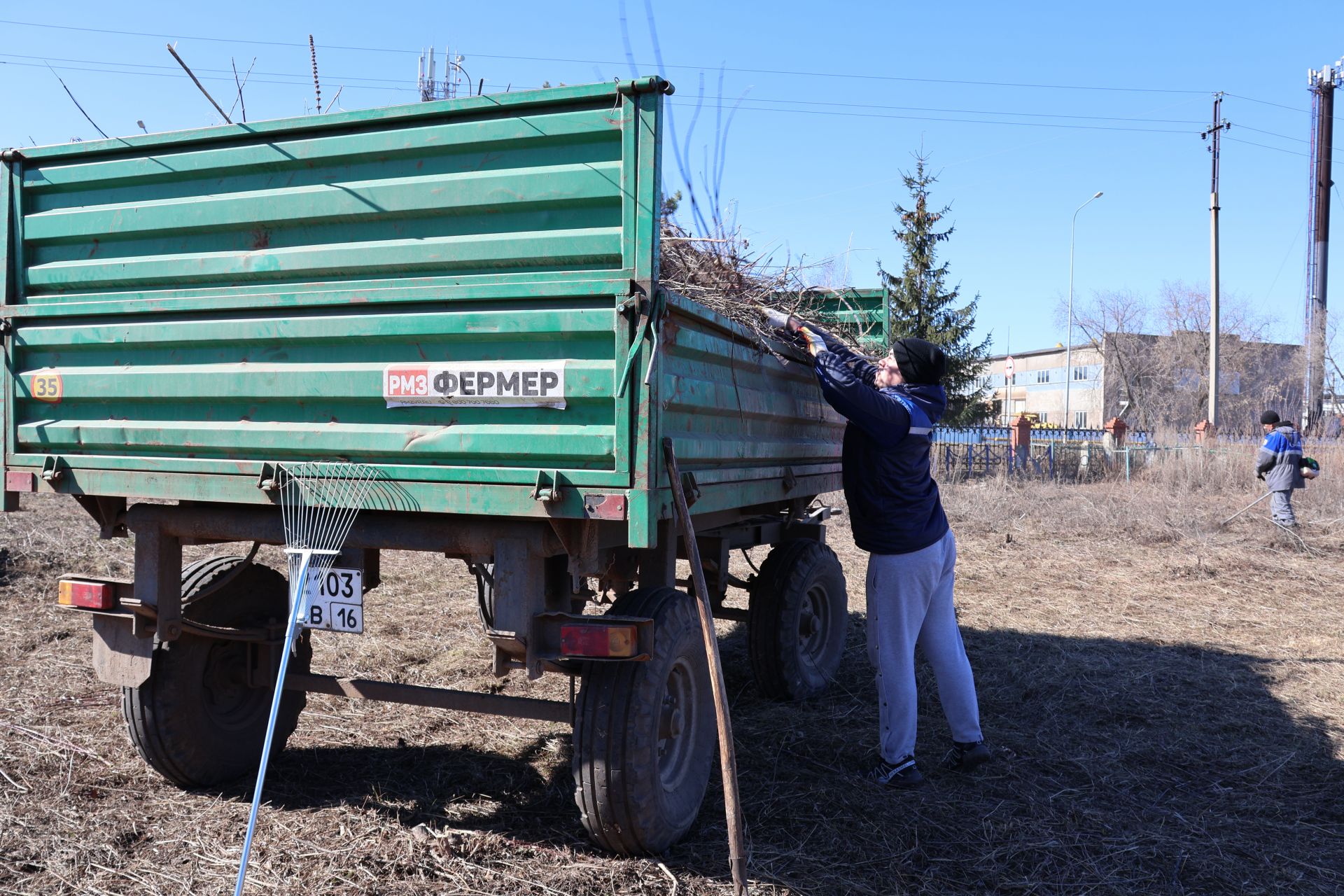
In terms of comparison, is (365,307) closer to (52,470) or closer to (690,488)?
(690,488)

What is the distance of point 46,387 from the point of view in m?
3.61

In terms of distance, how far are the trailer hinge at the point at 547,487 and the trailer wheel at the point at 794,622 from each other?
2.63 metres

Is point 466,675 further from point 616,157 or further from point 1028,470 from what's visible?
point 1028,470

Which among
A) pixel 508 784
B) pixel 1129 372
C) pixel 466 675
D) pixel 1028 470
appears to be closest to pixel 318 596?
pixel 508 784

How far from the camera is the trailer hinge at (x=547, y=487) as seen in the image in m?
2.91

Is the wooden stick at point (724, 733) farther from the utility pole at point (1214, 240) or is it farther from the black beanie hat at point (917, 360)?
the utility pole at point (1214, 240)

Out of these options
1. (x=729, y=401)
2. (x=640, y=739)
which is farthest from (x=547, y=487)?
(x=729, y=401)

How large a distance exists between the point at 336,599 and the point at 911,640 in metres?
2.49

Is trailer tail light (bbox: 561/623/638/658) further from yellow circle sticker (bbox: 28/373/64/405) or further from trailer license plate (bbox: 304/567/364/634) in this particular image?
yellow circle sticker (bbox: 28/373/64/405)

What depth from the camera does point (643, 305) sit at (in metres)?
2.88

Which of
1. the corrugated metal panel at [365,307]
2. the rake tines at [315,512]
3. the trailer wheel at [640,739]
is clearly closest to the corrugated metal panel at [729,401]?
the corrugated metal panel at [365,307]

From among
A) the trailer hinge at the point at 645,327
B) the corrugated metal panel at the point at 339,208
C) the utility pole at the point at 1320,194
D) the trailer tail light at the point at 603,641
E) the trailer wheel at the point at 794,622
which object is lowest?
the trailer wheel at the point at 794,622

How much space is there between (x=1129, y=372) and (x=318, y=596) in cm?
4669

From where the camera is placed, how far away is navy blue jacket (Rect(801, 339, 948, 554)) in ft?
13.4
